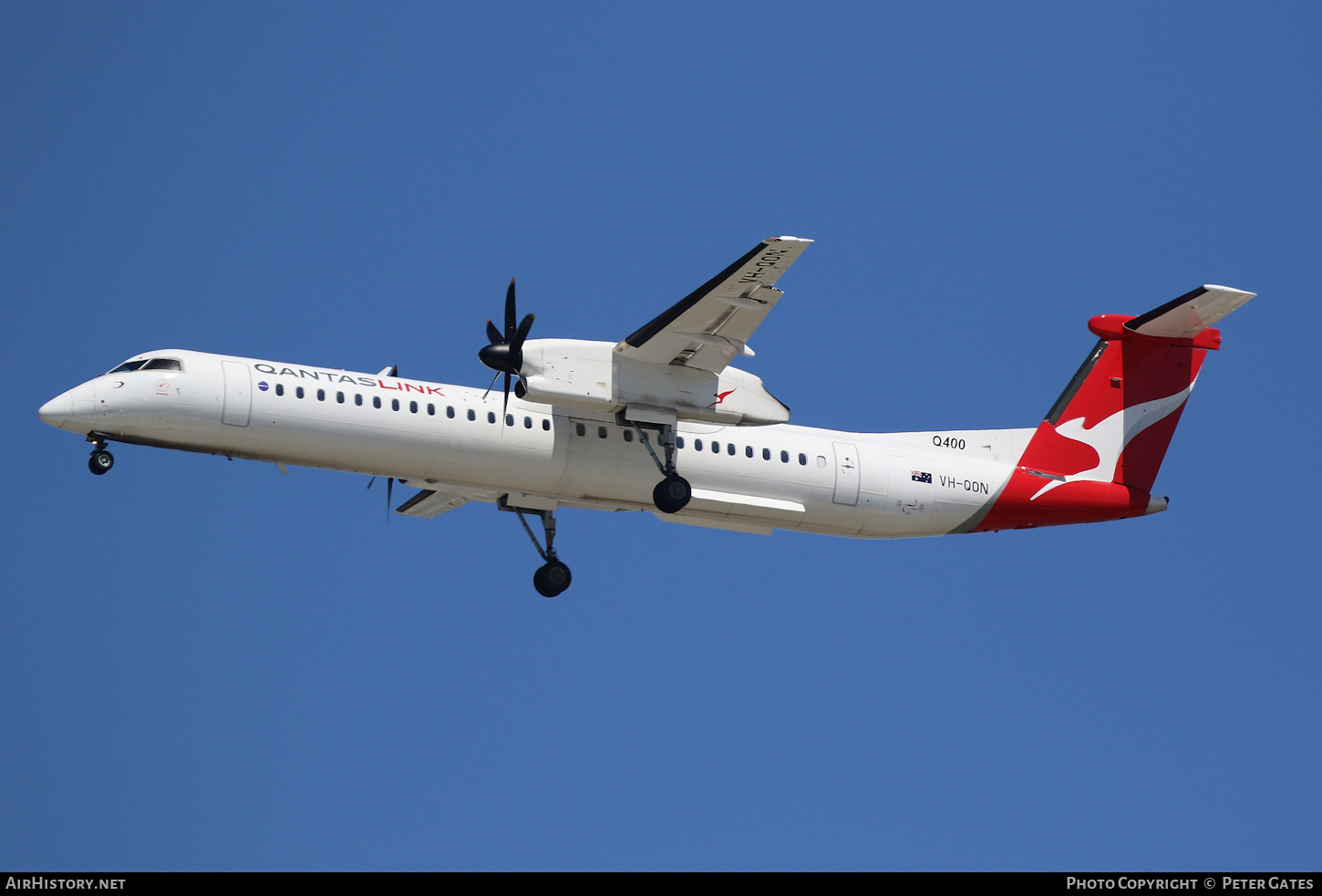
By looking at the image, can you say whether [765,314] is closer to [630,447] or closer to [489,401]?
[630,447]

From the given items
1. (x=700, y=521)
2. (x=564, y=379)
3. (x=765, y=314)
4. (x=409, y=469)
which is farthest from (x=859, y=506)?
(x=409, y=469)

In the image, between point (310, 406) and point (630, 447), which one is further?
point (630, 447)

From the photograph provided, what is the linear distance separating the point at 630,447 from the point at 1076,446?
806 centimetres

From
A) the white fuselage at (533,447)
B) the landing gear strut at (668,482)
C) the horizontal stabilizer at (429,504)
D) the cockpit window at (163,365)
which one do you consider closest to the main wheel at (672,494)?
the landing gear strut at (668,482)

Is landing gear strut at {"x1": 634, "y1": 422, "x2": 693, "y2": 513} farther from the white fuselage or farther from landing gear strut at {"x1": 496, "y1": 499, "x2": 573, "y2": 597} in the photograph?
landing gear strut at {"x1": 496, "y1": 499, "x2": 573, "y2": 597}

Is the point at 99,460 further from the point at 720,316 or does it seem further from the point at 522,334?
the point at 720,316

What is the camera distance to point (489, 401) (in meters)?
20.3

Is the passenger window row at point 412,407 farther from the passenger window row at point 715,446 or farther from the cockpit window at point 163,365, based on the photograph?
the cockpit window at point 163,365

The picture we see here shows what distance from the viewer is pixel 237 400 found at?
19.0 meters

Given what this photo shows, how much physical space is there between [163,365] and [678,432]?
748cm

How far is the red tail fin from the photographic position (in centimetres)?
2319

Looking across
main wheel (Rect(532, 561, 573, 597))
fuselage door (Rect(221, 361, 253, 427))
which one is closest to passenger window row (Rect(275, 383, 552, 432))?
fuselage door (Rect(221, 361, 253, 427))

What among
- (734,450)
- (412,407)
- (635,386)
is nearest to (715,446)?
(734,450)
